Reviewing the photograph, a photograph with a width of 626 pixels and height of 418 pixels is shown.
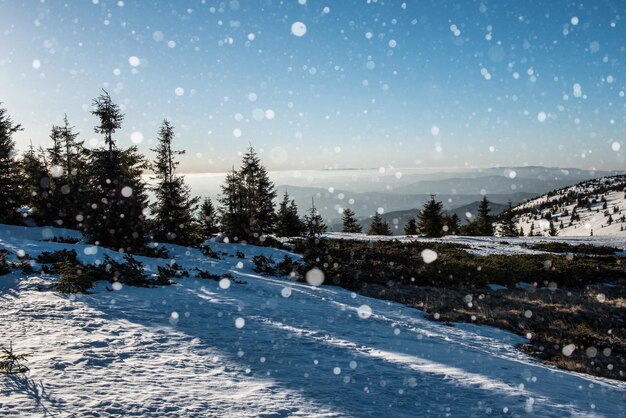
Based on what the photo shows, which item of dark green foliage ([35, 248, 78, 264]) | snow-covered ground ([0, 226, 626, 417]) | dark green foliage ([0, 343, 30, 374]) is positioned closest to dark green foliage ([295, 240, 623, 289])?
snow-covered ground ([0, 226, 626, 417])

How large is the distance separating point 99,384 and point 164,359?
1.04 meters

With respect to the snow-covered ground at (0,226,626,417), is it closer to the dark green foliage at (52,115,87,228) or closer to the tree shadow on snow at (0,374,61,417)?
the tree shadow on snow at (0,374,61,417)

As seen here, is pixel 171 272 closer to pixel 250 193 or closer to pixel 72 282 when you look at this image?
pixel 72 282

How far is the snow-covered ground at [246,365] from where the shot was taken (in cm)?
406

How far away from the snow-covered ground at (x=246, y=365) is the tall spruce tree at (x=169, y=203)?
15613 mm

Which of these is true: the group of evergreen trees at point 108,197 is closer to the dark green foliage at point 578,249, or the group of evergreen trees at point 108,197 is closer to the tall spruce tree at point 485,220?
the dark green foliage at point 578,249

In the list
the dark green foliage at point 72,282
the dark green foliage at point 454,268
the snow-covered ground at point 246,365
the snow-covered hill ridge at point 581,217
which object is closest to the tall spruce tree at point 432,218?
the dark green foliage at point 454,268

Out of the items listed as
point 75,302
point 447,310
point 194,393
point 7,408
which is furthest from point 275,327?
point 447,310

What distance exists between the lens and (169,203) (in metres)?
29.1

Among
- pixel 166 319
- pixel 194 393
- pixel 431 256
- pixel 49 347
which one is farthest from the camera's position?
pixel 431 256

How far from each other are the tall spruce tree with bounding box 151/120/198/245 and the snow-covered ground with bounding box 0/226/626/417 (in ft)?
51.2

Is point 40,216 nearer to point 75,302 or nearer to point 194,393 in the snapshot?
point 75,302

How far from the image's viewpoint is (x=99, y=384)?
423cm

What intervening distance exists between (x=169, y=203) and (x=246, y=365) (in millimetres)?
26033
